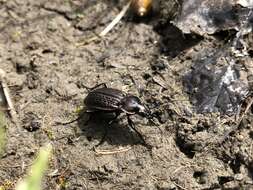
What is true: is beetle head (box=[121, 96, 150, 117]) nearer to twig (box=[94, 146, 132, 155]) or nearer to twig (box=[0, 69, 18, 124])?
twig (box=[94, 146, 132, 155])

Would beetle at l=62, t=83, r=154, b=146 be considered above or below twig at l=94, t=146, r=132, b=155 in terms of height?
above

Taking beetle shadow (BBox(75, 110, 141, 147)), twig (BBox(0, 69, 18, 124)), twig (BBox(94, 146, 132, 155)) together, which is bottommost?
twig (BBox(94, 146, 132, 155))

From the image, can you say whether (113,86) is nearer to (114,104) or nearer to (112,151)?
(114,104)

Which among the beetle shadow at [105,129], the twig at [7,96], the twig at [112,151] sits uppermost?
the twig at [7,96]

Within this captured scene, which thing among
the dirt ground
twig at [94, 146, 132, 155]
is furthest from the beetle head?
twig at [94, 146, 132, 155]

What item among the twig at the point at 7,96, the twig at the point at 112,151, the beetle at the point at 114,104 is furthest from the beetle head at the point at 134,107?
the twig at the point at 7,96

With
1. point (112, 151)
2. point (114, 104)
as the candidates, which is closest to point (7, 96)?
point (114, 104)

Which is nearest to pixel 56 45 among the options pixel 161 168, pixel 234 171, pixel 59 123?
pixel 59 123

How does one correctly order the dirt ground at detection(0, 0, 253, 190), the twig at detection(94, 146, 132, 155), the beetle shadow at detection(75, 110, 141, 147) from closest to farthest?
the dirt ground at detection(0, 0, 253, 190) < the twig at detection(94, 146, 132, 155) < the beetle shadow at detection(75, 110, 141, 147)

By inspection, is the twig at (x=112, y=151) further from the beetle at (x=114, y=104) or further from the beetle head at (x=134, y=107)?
the beetle head at (x=134, y=107)
